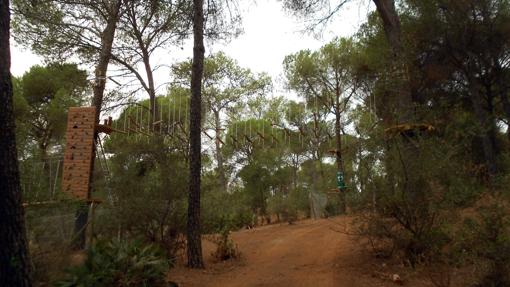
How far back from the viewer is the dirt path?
6.59 m

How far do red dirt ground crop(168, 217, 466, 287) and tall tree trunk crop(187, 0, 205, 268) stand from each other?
33 centimetres

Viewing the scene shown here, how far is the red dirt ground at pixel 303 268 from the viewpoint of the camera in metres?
6.49

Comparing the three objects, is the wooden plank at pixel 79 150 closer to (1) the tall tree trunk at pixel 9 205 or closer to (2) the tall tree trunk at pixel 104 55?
(2) the tall tree trunk at pixel 104 55

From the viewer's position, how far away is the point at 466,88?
16219mm

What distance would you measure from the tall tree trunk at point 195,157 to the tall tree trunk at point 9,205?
3527 mm

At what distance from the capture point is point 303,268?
24.6ft

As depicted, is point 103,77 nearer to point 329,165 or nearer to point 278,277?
point 278,277

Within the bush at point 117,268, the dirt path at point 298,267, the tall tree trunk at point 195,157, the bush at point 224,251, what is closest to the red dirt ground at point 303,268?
the dirt path at point 298,267

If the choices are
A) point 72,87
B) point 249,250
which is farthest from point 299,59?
point 249,250

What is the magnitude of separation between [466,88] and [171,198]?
1237 centimetres

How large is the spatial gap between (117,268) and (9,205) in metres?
1.67

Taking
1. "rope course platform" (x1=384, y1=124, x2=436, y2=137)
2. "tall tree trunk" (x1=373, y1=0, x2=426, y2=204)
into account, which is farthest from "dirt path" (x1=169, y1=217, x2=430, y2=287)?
"rope course platform" (x1=384, y1=124, x2=436, y2=137)

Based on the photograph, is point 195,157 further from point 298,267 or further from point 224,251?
point 298,267

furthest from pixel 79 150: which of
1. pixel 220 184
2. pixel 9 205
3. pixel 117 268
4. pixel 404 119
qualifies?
pixel 404 119
